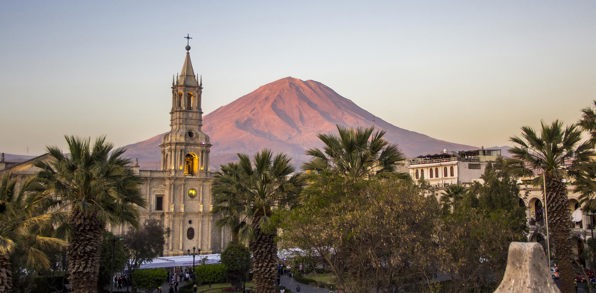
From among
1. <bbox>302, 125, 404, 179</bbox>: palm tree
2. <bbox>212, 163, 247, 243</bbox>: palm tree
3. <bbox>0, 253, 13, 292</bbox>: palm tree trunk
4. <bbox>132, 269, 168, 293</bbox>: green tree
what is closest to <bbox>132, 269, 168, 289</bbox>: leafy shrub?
<bbox>132, 269, 168, 293</bbox>: green tree

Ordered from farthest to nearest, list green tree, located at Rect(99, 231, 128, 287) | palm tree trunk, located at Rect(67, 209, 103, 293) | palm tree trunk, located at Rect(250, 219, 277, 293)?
green tree, located at Rect(99, 231, 128, 287) → palm tree trunk, located at Rect(250, 219, 277, 293) → palm tree trunk, located at Rect(67, 209, 103, 293)

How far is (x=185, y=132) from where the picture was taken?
212ft

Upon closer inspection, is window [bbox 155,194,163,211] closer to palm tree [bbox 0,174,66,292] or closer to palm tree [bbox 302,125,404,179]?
palm tree [bbox 302,125,404,179]

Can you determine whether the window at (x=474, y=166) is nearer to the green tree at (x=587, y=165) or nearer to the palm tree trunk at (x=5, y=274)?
the green tree at (x=587, y=165)

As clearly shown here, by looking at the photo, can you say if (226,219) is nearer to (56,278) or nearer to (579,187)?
(56,278)

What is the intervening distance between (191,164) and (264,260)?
144 feet

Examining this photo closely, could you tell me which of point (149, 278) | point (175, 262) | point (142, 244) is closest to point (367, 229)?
point (149, 278)

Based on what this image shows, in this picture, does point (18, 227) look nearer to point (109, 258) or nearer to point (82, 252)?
point (82, 252)

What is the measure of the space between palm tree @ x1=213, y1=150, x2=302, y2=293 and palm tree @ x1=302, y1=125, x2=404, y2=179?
1282 millimetres

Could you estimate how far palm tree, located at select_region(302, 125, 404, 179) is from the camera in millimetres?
24406

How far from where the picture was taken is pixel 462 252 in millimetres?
22609

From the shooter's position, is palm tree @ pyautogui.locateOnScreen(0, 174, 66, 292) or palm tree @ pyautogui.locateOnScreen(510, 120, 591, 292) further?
palm tree @ pyautogui.locateOnScreen(510, 120, 591, 292)

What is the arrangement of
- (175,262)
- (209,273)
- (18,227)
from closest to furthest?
(18,227) → (209,273) → (175,262)

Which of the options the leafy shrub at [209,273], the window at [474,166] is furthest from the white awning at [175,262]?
the window at [474,166]
